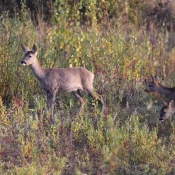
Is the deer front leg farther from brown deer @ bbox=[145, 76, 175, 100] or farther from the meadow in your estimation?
brown deer @ bbox=[145, 76, 175, 100]

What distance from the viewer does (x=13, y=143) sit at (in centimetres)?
727

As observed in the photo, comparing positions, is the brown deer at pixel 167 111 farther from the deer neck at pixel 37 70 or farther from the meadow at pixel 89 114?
the deer neck at pixel 37 70

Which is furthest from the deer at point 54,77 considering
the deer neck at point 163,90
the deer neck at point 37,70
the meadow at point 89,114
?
the deer neck at point 163,90

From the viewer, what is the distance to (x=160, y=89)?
9.43 metres

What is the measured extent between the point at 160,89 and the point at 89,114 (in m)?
1.65

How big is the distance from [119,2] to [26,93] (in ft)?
Answer: 21.0

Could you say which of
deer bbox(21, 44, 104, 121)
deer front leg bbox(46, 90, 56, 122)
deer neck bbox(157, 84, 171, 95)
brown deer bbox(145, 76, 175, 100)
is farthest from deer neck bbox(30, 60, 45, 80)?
deer neck bbox(157, 84, 171, 95)

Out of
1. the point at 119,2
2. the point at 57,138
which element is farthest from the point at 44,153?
the point at 119,2

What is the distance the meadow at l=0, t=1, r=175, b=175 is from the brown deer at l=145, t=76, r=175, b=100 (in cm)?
22

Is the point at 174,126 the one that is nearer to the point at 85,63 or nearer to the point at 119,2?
the point at 85,63

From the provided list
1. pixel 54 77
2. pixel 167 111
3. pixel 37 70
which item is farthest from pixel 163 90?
pixel 37 70

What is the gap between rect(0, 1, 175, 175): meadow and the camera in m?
6.58

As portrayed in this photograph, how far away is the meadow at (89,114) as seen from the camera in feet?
21.6

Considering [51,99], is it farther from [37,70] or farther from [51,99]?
[37,70]
